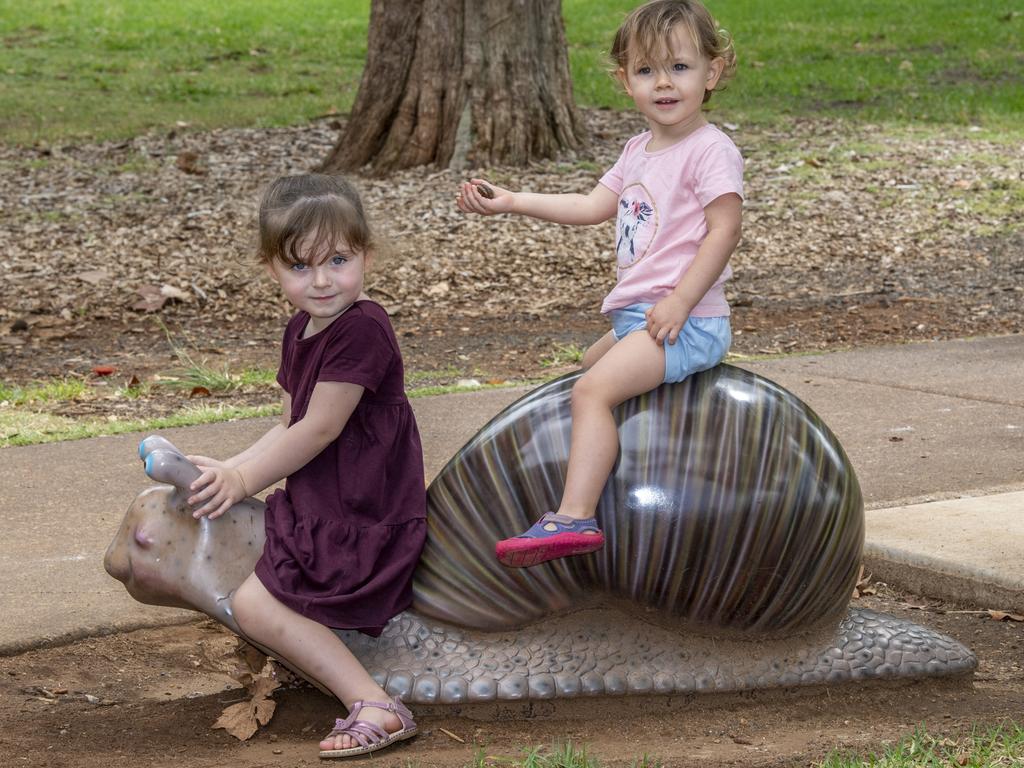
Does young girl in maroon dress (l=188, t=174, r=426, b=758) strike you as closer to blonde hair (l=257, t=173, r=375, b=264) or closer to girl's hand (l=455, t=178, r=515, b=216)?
blonde hair (l=257, t=173, r=375, b=264)

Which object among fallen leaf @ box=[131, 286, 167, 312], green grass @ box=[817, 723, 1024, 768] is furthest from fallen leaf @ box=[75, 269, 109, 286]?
green grass @ box=[817, 723, 1024, 768]

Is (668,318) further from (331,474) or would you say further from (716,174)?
(331,474)

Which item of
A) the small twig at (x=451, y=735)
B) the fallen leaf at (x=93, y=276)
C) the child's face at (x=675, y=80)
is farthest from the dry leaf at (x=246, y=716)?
the fallen leaf at (x=93, y=276)

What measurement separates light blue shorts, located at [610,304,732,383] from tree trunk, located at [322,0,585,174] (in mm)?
6892

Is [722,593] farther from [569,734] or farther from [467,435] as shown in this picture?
[467,435]

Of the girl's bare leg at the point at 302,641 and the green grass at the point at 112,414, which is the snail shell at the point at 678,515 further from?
the green grass at the point at 112,414

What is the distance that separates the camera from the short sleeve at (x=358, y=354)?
3.32 m

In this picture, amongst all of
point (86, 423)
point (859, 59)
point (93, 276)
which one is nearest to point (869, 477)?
point (86, 423)

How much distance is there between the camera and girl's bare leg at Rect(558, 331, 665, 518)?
10.8 feet

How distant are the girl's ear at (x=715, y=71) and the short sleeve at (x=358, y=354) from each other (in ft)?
3.32

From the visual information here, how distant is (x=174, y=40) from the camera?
65.9 ft

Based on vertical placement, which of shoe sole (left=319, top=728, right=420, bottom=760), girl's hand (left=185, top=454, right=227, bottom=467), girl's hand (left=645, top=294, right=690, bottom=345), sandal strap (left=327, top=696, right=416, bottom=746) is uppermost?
girl's hand (left=645, top=294, right=690, bottom=345)

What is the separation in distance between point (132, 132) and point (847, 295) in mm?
7426

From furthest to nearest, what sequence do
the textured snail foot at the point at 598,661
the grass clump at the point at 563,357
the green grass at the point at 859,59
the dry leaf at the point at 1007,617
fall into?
the green grass at the point at 859,59, the grass clump at the point at 563,357, the dry leaf at the point at 1007,617, the textured snail foot at the point at 598,661
